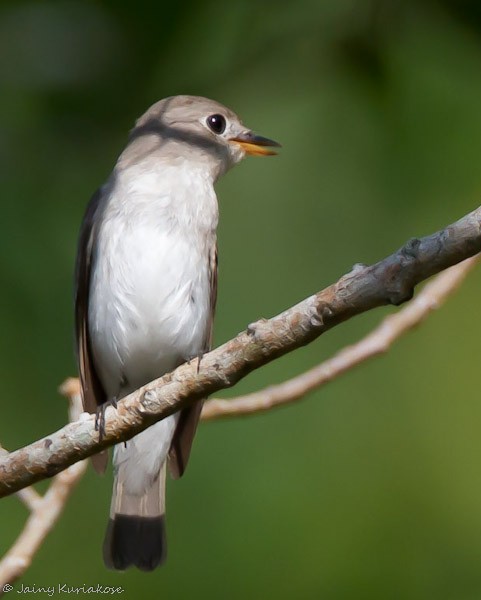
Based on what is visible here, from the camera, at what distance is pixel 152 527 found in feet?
12.3

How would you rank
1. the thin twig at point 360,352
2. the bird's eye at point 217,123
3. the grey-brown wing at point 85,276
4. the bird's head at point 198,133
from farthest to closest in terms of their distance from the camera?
the bird's eye at point 217,123 < the bird's head at point 198,133 < the grey-brown wing at point 85,276 < the thin twig at point 360,352

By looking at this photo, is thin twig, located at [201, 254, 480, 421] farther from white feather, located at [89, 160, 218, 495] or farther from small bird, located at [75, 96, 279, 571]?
white feather, located at [89, 160, 218, 495]

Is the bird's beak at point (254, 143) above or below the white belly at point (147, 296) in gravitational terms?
above

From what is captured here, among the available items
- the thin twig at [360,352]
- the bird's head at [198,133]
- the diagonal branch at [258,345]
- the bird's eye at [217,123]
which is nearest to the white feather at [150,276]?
the bird's head at [198,133]

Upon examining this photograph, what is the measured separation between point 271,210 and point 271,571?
1.35m

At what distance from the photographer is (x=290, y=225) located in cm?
384

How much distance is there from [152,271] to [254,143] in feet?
2.38

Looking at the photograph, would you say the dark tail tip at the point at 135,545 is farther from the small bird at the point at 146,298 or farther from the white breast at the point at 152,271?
the white breast at the point at 152,271

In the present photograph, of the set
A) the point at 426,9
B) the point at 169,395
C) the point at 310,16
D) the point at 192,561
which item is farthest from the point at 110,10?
the point at 192,561

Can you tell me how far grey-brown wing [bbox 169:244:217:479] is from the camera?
3578 mm

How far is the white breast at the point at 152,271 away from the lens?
378 centimetres

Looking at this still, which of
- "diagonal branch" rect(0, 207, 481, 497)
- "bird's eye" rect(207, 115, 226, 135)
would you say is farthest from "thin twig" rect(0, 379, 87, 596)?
"bird's eye" rect(207, 115, 226, 135)

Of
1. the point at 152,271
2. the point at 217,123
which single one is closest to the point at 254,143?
the point at 217,123

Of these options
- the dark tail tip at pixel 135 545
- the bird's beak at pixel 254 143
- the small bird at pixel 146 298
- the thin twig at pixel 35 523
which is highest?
the bird's beak at pixel 254 143
